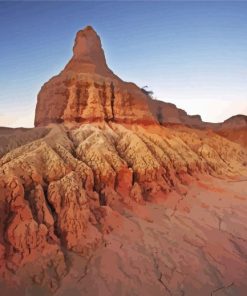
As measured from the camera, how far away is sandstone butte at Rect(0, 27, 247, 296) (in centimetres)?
971

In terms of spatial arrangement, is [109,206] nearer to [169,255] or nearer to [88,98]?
[169,255]

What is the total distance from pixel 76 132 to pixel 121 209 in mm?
5702

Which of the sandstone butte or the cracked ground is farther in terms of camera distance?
the cracked ground

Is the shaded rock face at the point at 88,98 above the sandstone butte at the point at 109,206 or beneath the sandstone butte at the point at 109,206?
above

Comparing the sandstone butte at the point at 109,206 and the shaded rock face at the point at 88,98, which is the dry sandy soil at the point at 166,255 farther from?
the shaded rock face at the point at 88,98

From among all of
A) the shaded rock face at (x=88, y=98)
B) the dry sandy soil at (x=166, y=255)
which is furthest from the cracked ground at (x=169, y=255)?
the shaded rock face at (x=88, y=98)

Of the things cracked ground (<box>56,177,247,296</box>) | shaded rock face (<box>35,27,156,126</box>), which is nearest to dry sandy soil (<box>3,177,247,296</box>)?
cracked ground (<box>56,177,247,296</box>)

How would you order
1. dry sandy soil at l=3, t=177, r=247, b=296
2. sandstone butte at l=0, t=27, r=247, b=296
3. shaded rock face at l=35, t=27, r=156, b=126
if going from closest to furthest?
sandstone butte at l=0, t=27, r=247, b=296, dry sandy soil at l=3, t=177, r=247, b=296, shaded rock face at l=35, t=27, r=156, b=126

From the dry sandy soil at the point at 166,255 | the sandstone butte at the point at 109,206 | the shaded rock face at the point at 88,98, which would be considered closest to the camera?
the sandstone butte at the point at 109,206

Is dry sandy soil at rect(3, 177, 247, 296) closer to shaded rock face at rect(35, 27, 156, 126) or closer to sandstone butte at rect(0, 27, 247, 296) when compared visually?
sandstone butte at rect(0, 27, 247, 296)

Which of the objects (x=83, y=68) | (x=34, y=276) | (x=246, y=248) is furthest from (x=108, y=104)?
(x=34, y=276)

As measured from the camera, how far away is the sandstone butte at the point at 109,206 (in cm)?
971

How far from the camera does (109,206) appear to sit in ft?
42.7

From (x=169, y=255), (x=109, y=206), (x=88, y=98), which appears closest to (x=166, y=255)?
(x=169, y=255)
